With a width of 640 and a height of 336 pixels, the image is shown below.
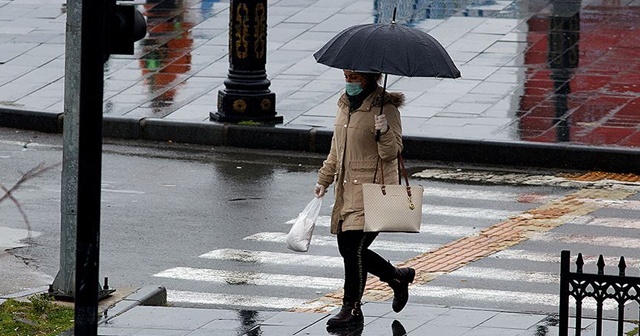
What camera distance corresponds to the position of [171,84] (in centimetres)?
2064

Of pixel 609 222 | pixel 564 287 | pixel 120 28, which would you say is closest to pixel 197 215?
pixel 609 222

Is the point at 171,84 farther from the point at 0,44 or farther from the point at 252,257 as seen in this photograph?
the point at 252,257

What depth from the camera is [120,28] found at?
7.51 metres

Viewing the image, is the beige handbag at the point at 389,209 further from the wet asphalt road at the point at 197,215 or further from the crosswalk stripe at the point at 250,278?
the crosswalk stripe at the point at 250,278

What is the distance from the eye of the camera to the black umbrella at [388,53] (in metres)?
9.25

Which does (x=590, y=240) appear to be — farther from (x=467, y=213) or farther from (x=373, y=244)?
(x=373, y=244)

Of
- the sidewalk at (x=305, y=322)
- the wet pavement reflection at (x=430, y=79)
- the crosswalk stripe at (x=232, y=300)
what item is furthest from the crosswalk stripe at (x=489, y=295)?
→ the wet pavement reflection at (x=430, y=79)

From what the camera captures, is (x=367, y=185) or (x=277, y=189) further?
(x=277, y=189)

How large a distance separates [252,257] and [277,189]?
321 centimetres

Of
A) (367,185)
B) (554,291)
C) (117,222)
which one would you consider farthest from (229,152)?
(367,185)

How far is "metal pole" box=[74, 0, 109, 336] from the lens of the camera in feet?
23.7

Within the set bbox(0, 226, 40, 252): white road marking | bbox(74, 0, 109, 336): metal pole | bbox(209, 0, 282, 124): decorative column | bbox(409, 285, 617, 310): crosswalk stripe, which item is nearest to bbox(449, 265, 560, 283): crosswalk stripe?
bbox(409, 285, 617, 310): crosswalk stripe

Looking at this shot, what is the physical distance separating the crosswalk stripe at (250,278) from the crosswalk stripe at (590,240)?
2.31 metres

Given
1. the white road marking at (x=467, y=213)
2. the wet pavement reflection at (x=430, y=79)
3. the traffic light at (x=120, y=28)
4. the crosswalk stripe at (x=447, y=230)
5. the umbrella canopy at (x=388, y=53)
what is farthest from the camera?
the wet pavement reflection at (x=430, y=79)
